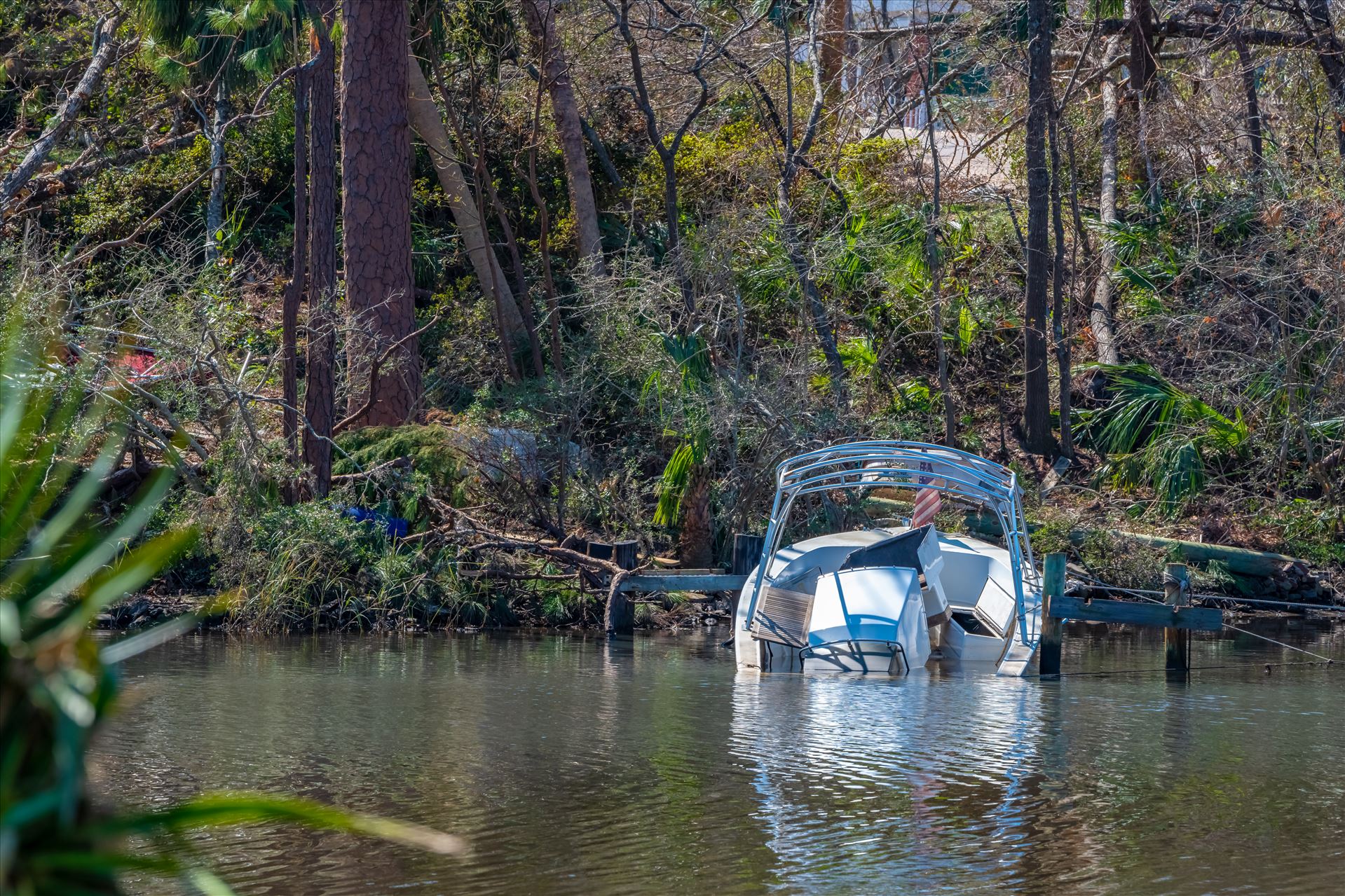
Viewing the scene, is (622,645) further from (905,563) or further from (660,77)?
(660,77)

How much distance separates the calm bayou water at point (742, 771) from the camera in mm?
6789

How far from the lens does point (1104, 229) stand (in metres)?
24.7

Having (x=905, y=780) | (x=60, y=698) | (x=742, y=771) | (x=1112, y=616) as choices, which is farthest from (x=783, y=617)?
(x=60, y=698)

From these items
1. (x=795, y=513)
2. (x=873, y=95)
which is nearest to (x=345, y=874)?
(x=795, y=513)

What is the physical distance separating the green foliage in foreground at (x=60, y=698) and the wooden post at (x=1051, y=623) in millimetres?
12019

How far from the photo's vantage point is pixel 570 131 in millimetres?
23594

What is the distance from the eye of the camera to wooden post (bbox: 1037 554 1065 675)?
13.5 metres

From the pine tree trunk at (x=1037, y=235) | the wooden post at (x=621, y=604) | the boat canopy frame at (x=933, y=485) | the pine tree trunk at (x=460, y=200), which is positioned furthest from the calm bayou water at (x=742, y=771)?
the pine tree trunk at (x=460, y=200)

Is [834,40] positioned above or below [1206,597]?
above

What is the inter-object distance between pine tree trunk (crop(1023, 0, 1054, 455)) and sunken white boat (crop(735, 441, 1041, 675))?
730 centimetres

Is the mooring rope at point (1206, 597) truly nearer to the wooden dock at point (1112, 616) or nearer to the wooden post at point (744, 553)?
the wooden dock at point (1112, 616)

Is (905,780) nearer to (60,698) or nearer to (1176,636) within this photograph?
(1176,636)

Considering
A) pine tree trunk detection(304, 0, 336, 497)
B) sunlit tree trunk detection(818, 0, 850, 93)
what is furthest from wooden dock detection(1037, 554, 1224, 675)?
sunlit tree trunk detection(818, 0, 850, 93)

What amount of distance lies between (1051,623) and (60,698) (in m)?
12.5
